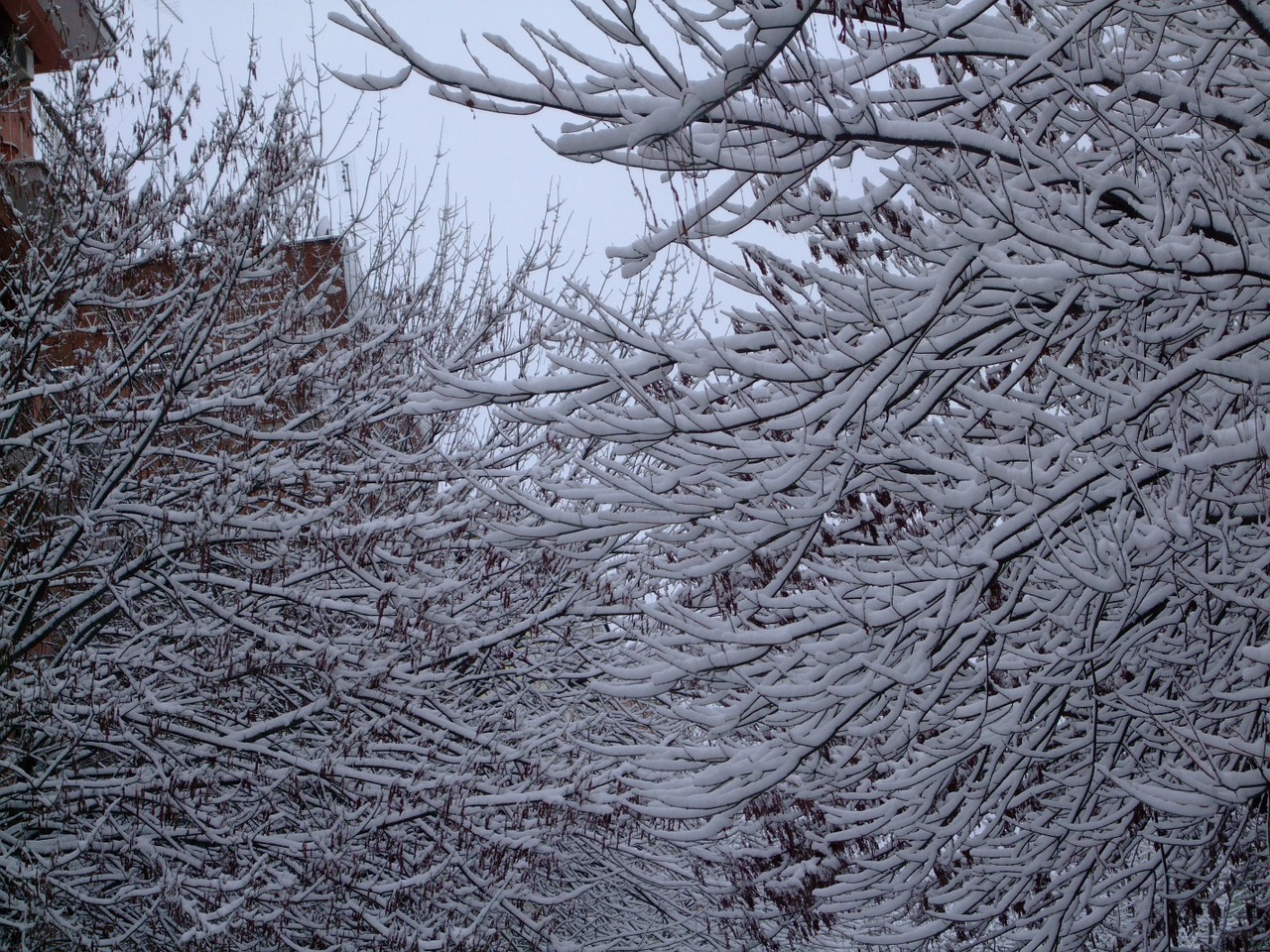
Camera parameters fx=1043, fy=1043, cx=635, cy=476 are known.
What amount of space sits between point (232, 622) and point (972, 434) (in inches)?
173

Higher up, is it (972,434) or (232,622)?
(972,434)

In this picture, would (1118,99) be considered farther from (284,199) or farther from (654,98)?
(284,199)

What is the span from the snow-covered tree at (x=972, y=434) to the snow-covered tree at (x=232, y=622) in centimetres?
220

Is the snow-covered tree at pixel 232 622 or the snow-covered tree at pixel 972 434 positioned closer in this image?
the snow-covered tree at pixel 972 434

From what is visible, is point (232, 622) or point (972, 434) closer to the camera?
point (972, 434)

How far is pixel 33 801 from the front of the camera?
5.84 m

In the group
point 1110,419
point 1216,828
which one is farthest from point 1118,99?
point 1216,828

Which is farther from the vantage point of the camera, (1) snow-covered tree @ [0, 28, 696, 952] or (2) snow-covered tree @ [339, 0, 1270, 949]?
(1) snow-covered tree @ [0, 28, 696, 952]

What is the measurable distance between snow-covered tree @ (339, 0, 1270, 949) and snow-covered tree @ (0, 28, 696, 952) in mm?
2197

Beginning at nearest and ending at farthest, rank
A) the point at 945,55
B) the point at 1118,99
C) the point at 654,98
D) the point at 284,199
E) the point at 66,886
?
the point at 654,98 < the point at 945,55 < the point at 1118,99 < the point at 66,886 < the point at 284,199

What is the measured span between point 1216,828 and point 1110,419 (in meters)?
1.91

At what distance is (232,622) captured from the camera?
20.7ft

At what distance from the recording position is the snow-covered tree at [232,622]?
6.03m

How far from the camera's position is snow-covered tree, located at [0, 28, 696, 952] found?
19.8 feet
